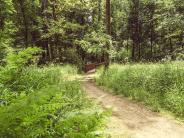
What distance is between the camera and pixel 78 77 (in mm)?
24641

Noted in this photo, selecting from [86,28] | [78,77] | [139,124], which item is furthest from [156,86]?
[86,28]

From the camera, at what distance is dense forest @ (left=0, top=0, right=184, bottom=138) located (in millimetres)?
2988

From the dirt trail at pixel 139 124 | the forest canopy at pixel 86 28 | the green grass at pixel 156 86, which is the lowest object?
the dirt trail at pixel 139 124

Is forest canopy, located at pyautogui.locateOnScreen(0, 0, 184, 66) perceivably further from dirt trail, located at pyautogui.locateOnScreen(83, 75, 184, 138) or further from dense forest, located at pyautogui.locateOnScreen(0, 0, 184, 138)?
dirt trail, located at pyautogui.locateOnScreen(83, 75, 184, 138)

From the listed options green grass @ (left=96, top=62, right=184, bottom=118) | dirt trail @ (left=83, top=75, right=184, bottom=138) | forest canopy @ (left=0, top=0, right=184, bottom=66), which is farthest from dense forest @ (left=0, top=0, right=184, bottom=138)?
dirt trail @ (left=83, top=75, right=184, bottom=138)

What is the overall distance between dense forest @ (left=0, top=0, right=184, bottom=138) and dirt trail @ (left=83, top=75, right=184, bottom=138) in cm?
47

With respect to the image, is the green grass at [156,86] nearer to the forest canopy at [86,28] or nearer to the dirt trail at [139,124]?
the dirt trail at [139,124]

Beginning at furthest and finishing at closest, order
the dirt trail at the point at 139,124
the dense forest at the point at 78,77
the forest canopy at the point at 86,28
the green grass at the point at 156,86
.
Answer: the forest canopy at the point at 86,28 → the green grass at the point at 156,86 → the dirt trail at the point at 139,124 → the dense forest at the point at 78,77

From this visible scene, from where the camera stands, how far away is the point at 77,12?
4044 cm

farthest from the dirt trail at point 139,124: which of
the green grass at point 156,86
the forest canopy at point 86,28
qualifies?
the forest canopy at point 86,28

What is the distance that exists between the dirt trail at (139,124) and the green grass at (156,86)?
2.12 feet

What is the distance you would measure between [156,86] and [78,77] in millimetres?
12145

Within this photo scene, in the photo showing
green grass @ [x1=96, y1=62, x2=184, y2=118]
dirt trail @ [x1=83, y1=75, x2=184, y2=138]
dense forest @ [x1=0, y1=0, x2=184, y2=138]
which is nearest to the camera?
dense forest @ [x1=0, y1=0, x2=184, y2=138]

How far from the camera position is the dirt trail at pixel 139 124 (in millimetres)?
8445
